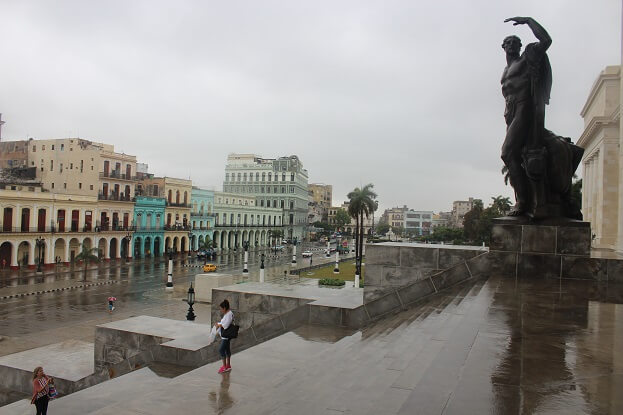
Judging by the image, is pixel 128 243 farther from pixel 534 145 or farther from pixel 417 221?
pixel 417 221

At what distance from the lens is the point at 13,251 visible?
3872 cm

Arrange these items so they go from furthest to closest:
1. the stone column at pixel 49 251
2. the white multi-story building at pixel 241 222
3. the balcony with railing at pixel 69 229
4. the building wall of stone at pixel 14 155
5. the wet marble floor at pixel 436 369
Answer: the white multi-story building at pixel 241 222 → the building wall of stone at pixel 14 155 → the stone column at pixel 49 251 → the balcony with railing at pixel 69 229 → the wet marble floor at pixel 436 369

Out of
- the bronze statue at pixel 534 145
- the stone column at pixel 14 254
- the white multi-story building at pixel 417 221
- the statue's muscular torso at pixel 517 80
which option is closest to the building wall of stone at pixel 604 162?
the bronze statue at pixel 534 145

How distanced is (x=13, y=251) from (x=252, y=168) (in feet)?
190

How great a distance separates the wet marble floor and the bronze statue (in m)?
2.40

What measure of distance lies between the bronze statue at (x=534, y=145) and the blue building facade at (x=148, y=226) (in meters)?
49.5

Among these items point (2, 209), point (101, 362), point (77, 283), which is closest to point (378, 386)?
point (101, 362)

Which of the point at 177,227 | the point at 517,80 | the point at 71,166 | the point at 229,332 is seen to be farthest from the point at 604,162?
the point at 71,166

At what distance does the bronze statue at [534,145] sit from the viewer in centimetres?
862

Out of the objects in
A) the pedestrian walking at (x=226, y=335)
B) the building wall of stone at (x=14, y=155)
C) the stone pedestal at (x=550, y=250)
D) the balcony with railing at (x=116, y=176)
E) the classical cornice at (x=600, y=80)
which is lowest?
the pedestrian walking at (x=226, y=335)

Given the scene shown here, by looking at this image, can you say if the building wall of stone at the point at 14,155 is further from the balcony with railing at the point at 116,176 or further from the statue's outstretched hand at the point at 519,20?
the statue's outstretched hand at the point at 519,20

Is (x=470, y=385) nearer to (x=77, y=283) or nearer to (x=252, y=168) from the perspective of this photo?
(x=77, y=283)

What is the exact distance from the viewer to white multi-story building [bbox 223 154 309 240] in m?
91.7

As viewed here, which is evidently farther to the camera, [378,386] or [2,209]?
[2,209]
